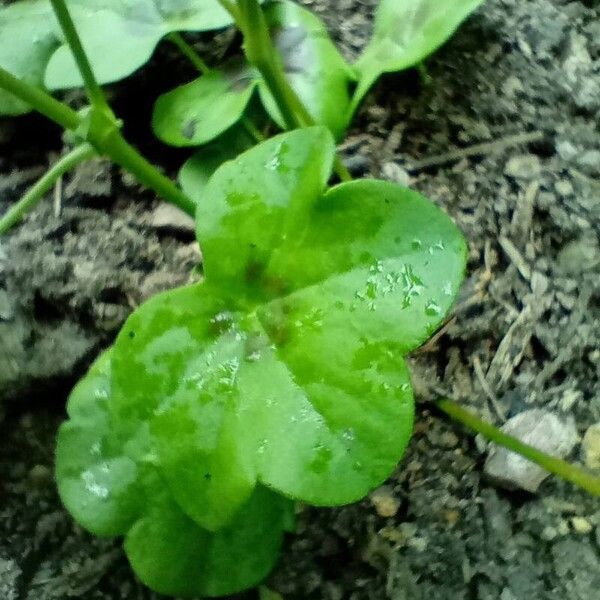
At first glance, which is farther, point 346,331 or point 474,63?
point 474,63

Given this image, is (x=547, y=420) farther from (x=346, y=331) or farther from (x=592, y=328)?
(x=346, y=331)

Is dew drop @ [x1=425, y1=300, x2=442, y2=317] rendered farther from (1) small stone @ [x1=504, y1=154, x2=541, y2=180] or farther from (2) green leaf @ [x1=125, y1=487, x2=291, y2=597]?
(1) small stone @ [x1=504, y1=154, x2=541, y2=180]

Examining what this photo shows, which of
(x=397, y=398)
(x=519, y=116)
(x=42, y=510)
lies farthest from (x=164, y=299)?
(x=519, y=116)

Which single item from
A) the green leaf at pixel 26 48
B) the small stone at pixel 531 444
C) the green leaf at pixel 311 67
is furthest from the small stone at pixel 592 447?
the green leaf at pixel 26 48

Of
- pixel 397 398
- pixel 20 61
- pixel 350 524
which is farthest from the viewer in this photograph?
pixel 20 61

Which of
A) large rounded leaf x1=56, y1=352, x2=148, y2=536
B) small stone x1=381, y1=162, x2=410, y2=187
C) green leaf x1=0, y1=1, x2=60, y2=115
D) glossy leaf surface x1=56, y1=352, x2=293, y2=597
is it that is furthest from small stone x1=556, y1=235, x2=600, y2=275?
green leaf x1=0, y1=1, x2=60, y2=115

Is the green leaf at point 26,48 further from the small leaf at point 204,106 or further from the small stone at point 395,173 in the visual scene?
the small stone at point 395,173

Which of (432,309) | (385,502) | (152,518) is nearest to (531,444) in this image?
(385,502)
